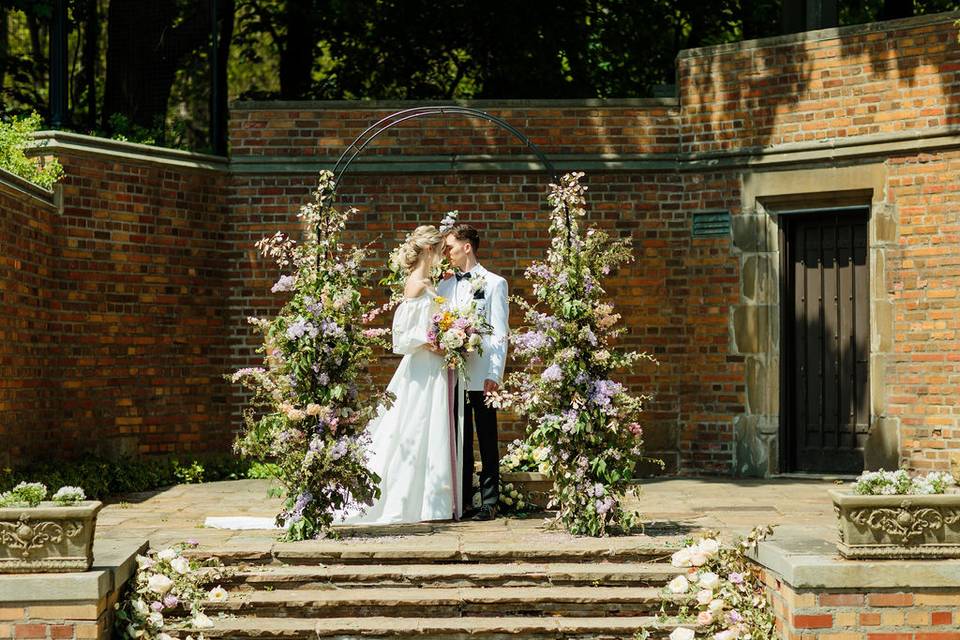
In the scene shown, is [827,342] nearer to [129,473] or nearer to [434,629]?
[434,629]

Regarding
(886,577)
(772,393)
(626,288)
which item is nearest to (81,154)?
(626,288)

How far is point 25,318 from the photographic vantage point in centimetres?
1054

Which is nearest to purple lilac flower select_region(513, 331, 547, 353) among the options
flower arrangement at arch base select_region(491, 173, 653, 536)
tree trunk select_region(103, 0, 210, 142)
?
flower arrangement at arch base select_region(491, 173, 653, 536)

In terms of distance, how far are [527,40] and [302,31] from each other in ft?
11.7

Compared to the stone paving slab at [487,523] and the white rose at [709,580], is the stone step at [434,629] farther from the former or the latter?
the stone paving slab at [487,523]

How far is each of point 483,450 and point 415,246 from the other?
1.56 m

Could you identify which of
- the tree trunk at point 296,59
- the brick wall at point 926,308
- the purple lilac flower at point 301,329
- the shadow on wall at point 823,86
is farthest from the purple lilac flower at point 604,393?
the tree trunk at point 296,59

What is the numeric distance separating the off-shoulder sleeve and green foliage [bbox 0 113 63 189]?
4327mm

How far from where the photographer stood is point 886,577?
5.83 metres

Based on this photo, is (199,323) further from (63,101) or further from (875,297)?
(875,297)

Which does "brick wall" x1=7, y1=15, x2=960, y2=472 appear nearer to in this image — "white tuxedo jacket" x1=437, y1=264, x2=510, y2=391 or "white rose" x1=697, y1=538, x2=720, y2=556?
"white tuxedo jacket" x1=437, y1=264, x2=510, y2=391

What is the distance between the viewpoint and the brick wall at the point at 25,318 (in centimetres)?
1002

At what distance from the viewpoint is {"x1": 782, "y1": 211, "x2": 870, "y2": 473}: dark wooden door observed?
1179cm

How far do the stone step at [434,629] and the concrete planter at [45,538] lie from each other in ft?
3.00
